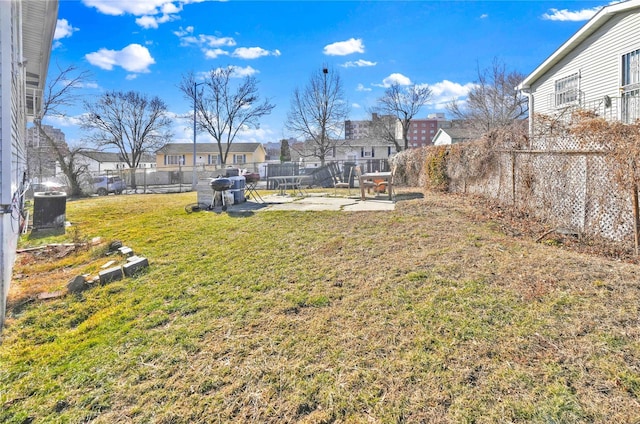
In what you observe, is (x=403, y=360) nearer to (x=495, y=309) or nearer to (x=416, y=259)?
(x=495, y=309)

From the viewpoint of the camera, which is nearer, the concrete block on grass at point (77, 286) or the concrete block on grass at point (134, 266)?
the concrete block on grass at point (77, 286)

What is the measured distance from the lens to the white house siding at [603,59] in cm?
906

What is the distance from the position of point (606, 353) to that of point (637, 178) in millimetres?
3107

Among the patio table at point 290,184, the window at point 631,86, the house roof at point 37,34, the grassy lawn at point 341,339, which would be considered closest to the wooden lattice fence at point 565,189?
the grassy lawn at point 341,339

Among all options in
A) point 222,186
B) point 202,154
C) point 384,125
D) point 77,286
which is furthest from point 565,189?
point 202,154

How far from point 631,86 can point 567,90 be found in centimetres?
278

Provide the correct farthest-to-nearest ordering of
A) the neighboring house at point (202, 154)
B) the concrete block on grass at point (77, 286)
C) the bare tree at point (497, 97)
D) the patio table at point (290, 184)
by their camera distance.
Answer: the neighboring house at point (202, 154)
the bare tree at point (497, 97)
the patio table at point (290, 184)
the concrete block on grass at point (77, 286)

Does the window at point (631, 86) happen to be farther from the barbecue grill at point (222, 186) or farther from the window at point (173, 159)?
the window at point (173, 159)

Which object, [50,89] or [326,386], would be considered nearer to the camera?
[326,386]

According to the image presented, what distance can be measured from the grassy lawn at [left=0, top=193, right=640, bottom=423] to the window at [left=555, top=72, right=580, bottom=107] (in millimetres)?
9620

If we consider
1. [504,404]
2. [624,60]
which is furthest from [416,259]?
[624,60]

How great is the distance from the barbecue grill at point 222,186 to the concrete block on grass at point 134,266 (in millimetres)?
4514

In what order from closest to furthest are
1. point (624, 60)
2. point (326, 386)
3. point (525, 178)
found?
point (326, 386) → point (525, 178) → point (624, 60)

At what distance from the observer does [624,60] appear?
30.3ft
